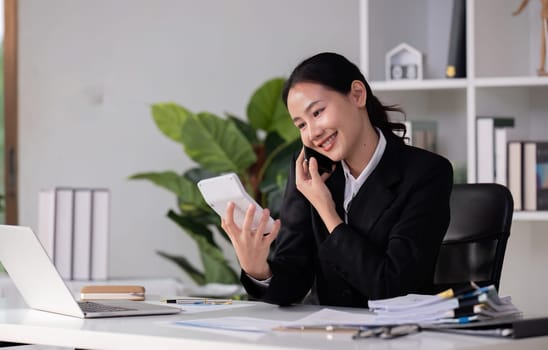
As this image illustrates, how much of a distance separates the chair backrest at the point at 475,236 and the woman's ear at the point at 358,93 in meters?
0.33

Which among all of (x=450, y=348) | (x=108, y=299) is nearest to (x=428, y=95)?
(x=108, y=299)

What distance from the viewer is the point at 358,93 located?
2154 millimetres

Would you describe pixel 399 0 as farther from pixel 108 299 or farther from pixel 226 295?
pixel 108 299

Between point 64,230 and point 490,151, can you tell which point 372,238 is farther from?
point 64,230

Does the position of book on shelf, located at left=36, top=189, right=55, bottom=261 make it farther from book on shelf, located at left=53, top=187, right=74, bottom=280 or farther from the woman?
the woman

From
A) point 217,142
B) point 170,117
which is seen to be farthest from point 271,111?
point 170,117

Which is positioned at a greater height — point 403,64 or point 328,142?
point 403,64

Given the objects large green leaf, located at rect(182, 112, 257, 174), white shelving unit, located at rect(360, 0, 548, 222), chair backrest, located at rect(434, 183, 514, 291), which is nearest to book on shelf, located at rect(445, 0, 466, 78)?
white shelving unit, located at rect(360, 0, 548, 222)

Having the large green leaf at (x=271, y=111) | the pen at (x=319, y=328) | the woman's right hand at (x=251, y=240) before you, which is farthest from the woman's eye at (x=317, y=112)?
the large green leaf at (x=271, y=111)

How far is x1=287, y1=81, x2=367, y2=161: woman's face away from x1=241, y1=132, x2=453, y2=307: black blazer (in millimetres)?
92

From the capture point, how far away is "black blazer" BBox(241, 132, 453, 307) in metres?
1.92

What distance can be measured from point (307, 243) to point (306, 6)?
7.99 ft

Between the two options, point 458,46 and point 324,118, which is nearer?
point 324,118

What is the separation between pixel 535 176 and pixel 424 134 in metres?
0.42
